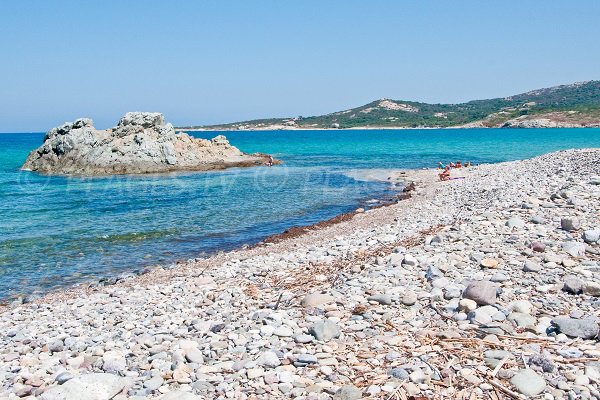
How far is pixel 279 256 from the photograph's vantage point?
42.5 feet

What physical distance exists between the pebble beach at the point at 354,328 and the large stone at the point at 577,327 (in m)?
0.02

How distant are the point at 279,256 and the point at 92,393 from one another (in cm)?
797

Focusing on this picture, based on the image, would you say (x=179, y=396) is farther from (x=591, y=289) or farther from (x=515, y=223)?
(x=515, y=223)

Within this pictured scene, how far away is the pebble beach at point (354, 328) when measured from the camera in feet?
16.8

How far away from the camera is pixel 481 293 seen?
6.82 m

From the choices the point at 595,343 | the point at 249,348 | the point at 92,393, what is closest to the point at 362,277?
the point at 249,348

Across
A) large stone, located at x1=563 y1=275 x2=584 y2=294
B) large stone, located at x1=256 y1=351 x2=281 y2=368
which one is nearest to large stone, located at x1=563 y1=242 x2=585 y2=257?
large stone, located at x1=563 y1=275 x2=584 y2=294

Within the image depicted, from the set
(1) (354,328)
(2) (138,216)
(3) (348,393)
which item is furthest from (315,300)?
(2) (138,216)

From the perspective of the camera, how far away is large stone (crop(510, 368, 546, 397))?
15.4ft

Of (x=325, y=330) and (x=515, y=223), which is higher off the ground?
(x=515, y=223)

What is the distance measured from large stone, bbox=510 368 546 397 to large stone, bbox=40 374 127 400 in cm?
414

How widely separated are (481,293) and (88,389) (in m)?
5.10

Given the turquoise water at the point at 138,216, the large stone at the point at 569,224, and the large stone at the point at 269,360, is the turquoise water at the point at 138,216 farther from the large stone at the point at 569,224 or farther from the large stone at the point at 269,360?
the large stone at the point at 569,224

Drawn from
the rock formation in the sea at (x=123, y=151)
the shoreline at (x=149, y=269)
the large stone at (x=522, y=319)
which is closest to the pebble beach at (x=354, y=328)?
the large stone at (x=522, y=319)
